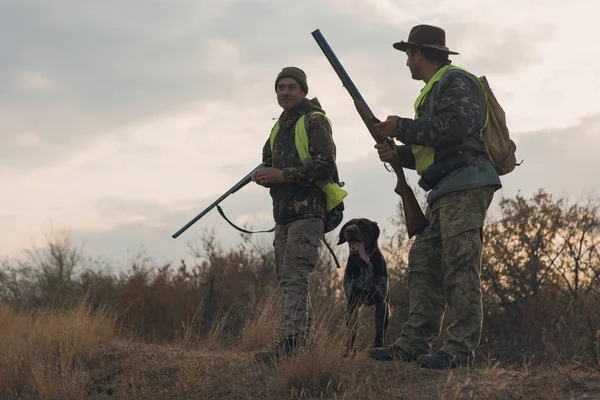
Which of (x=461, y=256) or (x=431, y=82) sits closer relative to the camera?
(x=461, y=256)

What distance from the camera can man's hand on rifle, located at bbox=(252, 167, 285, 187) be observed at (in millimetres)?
6191

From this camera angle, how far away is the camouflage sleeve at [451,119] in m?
5.41

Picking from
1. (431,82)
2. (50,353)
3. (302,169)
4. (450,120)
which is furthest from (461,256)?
(50,353)

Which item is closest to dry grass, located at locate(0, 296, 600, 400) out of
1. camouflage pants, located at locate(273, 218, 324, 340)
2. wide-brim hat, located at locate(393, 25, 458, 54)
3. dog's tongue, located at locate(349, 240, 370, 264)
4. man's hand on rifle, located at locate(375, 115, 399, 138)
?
camouflage pants, located at locate(273, 218, 324, 340)

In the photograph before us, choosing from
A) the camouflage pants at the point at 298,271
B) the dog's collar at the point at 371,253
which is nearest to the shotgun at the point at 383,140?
the camouflage pants at the point at 298,271

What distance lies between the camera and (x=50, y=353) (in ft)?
25.6

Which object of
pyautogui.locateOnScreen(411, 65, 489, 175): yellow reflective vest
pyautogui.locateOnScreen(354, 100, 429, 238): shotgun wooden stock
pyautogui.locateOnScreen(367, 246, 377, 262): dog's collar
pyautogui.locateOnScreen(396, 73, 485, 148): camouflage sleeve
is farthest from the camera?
pyautogui.locateOnScreen(367, 246, 377, 262): dog's collar

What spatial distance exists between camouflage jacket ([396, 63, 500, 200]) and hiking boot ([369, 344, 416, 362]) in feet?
4.02

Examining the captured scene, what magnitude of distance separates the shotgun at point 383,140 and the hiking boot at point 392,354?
2.86 feet

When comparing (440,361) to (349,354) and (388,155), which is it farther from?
(388,155)

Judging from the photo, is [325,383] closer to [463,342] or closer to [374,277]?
[463,342]

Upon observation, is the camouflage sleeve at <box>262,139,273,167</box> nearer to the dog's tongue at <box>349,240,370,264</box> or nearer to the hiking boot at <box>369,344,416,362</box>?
the dog's tongue at <box>349,240,370,264</box>

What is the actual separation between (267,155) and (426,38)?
1801mm

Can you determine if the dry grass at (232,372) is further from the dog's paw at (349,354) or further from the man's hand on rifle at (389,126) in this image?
the man's hand on rifle at (389,126)
